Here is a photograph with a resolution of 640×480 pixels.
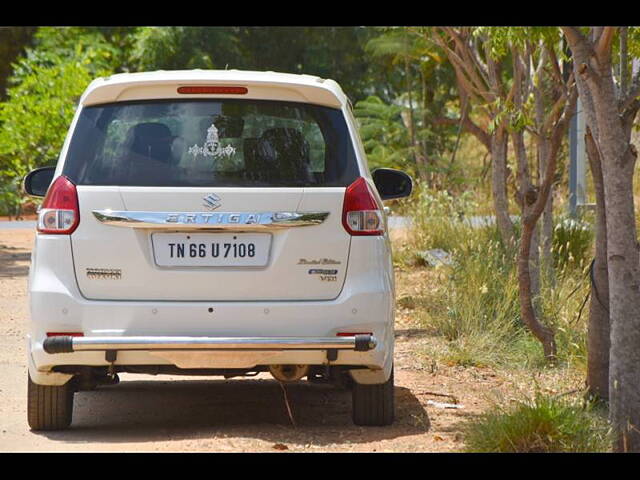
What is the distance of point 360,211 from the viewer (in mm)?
6625

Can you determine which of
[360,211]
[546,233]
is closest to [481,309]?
[546,233]

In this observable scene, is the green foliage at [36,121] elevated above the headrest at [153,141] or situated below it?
below

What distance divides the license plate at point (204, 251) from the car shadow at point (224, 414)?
0.95m

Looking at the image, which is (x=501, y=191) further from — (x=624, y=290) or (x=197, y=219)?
(x=197, y=219)

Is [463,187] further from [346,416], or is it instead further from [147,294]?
[147,294]

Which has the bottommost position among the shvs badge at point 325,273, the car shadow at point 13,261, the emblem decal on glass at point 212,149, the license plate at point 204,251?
the car shadow at point 13,261

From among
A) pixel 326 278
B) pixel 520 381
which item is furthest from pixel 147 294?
pixel 520 381

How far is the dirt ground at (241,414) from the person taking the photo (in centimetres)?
669

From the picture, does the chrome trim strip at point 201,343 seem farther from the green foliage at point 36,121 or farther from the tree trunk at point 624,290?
the green foliage at point 36,121

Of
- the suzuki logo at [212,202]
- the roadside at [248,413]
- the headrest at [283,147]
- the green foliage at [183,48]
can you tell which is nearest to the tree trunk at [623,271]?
the roadside at [248,413]

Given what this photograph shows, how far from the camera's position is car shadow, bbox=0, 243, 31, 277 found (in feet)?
51.5


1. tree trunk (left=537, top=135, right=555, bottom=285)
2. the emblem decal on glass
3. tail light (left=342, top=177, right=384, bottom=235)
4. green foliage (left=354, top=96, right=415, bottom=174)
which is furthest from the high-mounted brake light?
green foliage (left=354, top=96, right=415, bottom=174)

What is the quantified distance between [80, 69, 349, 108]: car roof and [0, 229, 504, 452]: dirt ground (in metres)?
1.74
